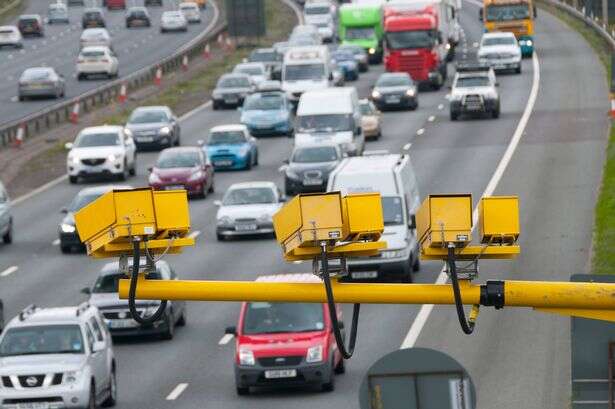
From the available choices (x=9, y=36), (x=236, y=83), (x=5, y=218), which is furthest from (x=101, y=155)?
(x=9, y=36)

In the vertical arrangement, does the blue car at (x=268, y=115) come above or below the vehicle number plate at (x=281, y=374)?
below

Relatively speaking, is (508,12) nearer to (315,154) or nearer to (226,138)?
(226,138)

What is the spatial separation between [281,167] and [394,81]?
2167 cm

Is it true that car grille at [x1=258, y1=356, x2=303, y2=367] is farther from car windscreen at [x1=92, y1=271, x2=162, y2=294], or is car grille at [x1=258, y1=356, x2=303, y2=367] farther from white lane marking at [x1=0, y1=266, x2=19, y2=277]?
white lane marking at [x1=0, y1=266, x2=19, y2=277]

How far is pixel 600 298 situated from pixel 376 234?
1.27 metres

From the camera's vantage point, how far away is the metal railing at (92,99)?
70125 mm

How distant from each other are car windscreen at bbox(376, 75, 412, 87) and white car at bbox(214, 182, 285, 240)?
2928cm

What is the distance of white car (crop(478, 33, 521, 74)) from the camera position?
297 ft

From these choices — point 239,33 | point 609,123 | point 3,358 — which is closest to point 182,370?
point 3,358

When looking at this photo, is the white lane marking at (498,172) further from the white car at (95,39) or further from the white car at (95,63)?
the white car at (95,39)

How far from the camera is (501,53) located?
90.7 meters

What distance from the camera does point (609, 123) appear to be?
231ft

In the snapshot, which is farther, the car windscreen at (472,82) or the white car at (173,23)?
the white car at (173,23)

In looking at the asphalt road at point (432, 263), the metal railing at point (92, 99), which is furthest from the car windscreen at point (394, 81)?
the metal railing at point (92, 99)
